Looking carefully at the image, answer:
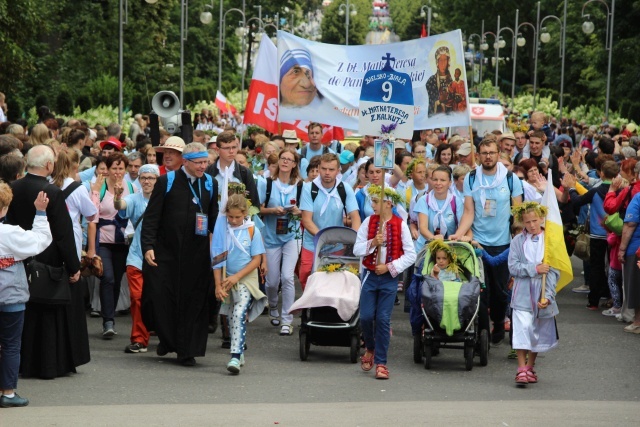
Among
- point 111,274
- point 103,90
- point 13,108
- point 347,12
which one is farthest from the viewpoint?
point 347,12

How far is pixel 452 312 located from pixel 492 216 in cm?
181

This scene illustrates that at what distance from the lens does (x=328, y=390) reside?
10773 mm

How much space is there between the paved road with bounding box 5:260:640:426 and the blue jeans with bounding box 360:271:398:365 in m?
0.31

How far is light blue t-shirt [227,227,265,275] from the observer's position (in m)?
11.8

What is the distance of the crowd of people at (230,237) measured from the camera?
417 inches

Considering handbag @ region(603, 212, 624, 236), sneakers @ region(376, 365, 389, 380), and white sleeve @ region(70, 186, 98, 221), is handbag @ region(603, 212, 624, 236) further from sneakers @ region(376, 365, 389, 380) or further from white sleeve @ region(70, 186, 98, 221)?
white sleeve @ region(70, 186, 98, 221)

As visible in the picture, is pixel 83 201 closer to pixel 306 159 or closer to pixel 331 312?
pixel 331 312

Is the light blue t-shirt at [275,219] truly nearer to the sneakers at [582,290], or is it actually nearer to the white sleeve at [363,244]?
the white sleeve at [363,244]

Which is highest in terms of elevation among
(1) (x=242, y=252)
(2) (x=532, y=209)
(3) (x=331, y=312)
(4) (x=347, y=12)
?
(4) (x=347, y=12)

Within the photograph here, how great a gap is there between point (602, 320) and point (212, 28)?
73975mm

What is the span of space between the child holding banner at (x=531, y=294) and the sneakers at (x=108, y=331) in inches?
164

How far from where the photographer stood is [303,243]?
14008 millimetres

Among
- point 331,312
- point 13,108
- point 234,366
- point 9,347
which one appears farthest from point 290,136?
point 13,108

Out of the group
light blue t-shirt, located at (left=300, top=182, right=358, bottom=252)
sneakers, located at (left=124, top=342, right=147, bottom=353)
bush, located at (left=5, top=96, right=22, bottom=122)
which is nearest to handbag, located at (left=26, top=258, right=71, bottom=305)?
sneakers, located at (left=124, top=342, right=147, bottom=353)
